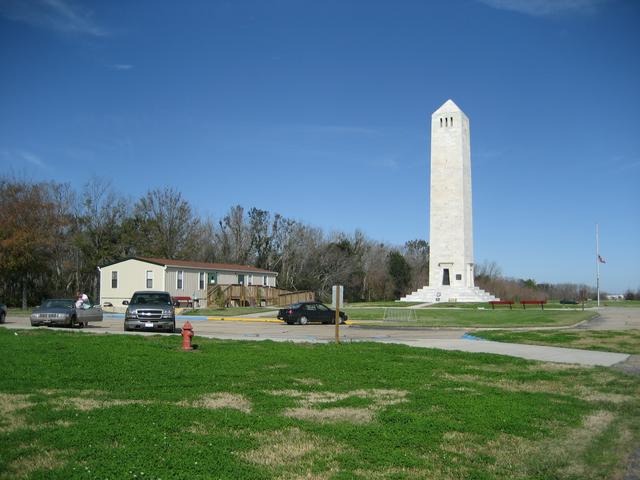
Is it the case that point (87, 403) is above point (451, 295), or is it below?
below

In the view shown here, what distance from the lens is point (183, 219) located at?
6688 cm

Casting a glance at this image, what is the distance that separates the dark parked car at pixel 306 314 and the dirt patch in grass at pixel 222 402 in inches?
954

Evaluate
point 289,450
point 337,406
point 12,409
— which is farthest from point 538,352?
point 12,409

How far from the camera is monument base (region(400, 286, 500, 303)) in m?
59.2

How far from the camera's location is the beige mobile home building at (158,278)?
46469 mm

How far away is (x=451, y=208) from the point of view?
59938 millimetres

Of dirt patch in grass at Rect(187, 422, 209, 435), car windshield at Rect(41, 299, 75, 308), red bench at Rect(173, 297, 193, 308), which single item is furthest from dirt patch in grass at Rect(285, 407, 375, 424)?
red bench at Rect(173, 297, 193, 308)

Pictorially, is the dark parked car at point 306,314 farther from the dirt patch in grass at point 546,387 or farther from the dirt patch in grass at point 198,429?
the dirt patch in grass at point 198,429

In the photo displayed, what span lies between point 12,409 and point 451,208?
5497 cm

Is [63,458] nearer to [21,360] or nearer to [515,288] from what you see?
[21,360]

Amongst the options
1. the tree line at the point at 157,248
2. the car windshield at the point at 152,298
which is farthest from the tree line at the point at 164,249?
the car windshield at the point at 152,298

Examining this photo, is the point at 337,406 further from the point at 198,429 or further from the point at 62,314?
the point at 62,314

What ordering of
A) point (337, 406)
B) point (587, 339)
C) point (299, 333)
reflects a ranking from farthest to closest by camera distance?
point (299, 333), point (587, 339), point (337, 406)

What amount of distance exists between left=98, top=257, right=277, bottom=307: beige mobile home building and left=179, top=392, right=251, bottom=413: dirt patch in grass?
37.7m
